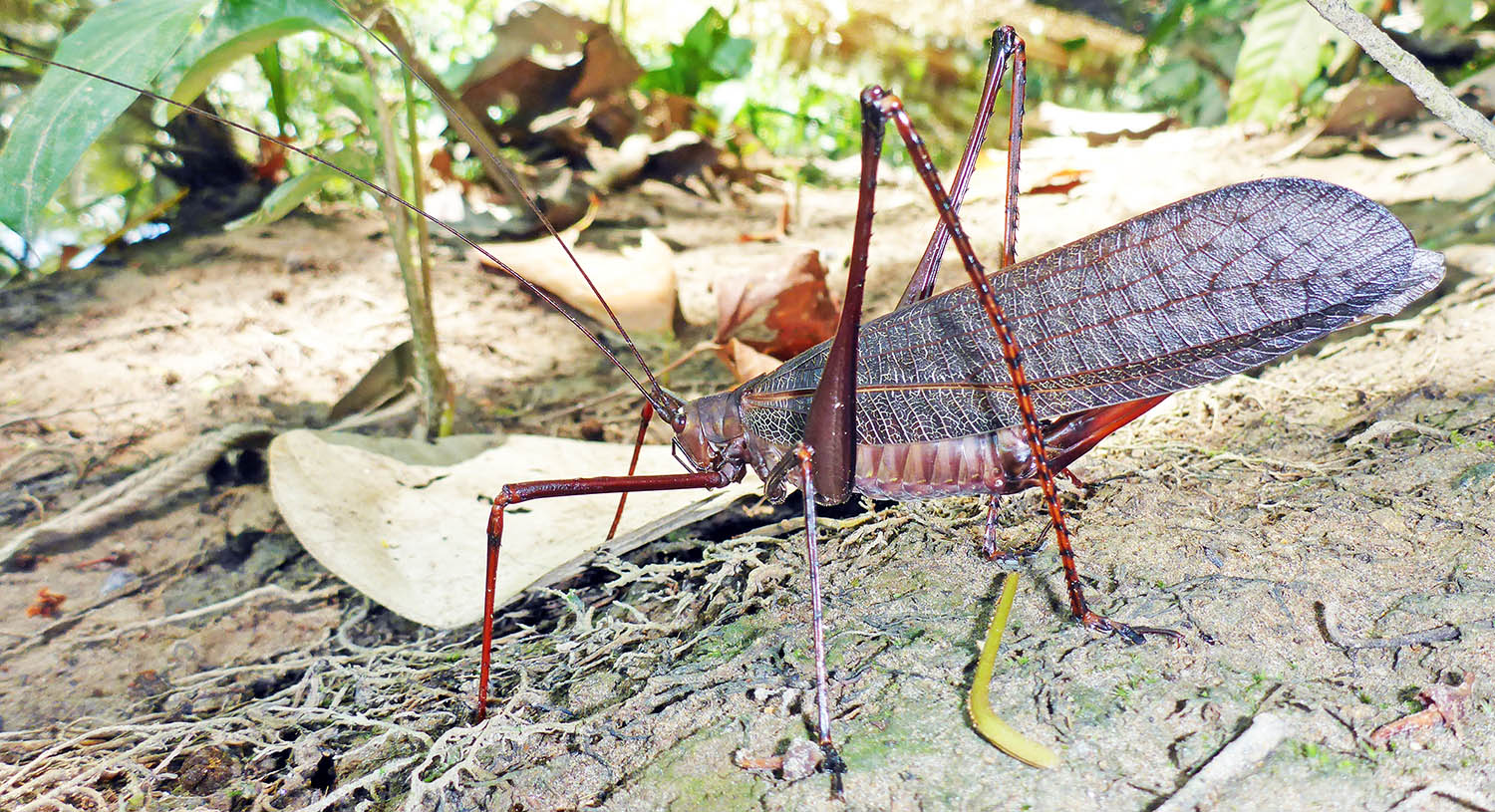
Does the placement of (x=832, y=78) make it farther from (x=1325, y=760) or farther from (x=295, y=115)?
(x=1325, y=760)

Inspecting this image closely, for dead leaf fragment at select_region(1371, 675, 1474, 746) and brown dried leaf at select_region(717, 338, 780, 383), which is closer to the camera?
dead leaf fragment at select_region(1371, 675, 1474, 746)

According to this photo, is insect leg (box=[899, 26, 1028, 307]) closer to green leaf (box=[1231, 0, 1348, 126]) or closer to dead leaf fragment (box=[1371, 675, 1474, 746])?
dead leaf fragment (box=[1371, 675, 1474, 746])

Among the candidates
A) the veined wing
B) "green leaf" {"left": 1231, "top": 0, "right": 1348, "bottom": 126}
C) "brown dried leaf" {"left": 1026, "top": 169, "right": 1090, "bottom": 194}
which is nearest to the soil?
the veined wing

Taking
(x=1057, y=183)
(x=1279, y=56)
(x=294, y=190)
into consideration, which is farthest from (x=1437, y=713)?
(x=1279, y=56)

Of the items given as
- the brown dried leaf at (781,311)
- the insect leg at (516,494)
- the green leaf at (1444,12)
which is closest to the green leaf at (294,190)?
the insect leg at (516,494)

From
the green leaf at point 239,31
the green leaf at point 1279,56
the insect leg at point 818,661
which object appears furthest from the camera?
the green leaf at point 1279,56

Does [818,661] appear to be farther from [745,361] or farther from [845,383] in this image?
[745,361]

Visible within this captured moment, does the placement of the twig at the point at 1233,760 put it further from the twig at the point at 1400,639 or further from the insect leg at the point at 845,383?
the insect leg at the point at 845,383
